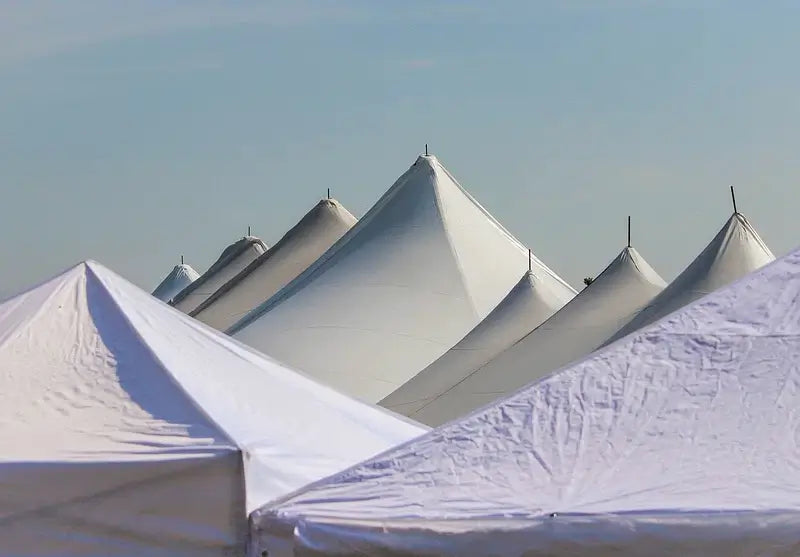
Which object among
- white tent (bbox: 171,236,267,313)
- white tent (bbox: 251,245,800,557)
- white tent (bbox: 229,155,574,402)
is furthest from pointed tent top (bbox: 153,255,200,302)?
white tent (bbox: 251,245,800,557)

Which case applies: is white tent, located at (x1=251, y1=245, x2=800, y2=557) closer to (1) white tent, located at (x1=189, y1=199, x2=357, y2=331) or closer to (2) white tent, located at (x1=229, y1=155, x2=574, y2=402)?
(2) white tent, located at (x1=229, y1=155, x2=574, y2=402)

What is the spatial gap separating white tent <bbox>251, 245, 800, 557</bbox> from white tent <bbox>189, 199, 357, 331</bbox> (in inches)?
704

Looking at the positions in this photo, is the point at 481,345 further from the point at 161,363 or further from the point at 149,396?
the point at 149,396

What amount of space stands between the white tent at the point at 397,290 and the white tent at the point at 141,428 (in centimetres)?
1050

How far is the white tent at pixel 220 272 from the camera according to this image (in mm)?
27511

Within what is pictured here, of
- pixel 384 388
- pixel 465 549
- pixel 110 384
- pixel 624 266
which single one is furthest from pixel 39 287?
pixel 384 388

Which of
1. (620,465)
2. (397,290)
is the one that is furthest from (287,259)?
(620,465)

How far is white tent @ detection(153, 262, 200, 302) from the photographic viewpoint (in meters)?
40.1

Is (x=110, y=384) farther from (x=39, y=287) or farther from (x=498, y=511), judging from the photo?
(x=498, y=511)

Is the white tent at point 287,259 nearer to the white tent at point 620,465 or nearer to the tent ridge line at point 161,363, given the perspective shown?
the tent ridge line at point 161,363

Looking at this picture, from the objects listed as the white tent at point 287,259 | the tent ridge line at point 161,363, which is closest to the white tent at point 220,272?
the white tent at point 287,259

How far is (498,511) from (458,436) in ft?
1.84

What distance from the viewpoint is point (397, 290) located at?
1919cm

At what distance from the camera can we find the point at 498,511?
15.0 ft
